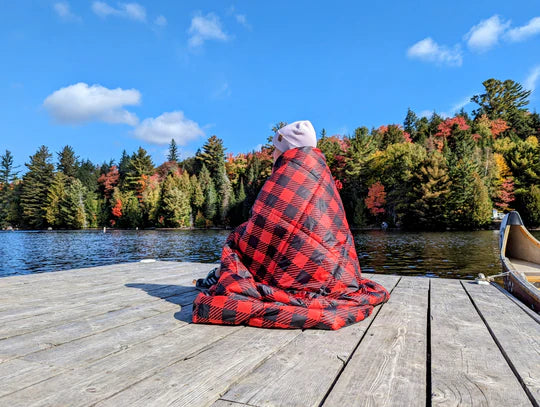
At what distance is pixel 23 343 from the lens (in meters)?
1.78

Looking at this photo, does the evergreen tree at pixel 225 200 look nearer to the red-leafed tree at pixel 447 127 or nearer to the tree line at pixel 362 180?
the tree line at pixel 362 180

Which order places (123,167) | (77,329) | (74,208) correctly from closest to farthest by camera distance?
(77,329) < (74,208) < (123,167)

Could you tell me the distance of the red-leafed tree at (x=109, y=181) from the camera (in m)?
61.3

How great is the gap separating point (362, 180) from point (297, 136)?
39693mm

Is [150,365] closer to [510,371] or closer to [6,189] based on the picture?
[510,371]

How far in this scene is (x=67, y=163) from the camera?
62.8m

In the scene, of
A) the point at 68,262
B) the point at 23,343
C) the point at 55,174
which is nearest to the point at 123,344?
the point at 23,343

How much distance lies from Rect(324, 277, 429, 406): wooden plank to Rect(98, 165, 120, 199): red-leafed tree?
65.0m

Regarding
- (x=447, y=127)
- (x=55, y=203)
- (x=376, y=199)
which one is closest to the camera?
(x=376, y=199)

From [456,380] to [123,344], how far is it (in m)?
1.52

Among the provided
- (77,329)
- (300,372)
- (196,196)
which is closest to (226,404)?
(300,372)

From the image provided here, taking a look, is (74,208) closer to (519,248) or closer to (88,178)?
(88,178)

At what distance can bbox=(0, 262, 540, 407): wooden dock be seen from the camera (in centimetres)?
119

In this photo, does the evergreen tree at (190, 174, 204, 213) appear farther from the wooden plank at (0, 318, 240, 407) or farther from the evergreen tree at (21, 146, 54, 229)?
the wooden plank at (0, 318, 240, 407)
